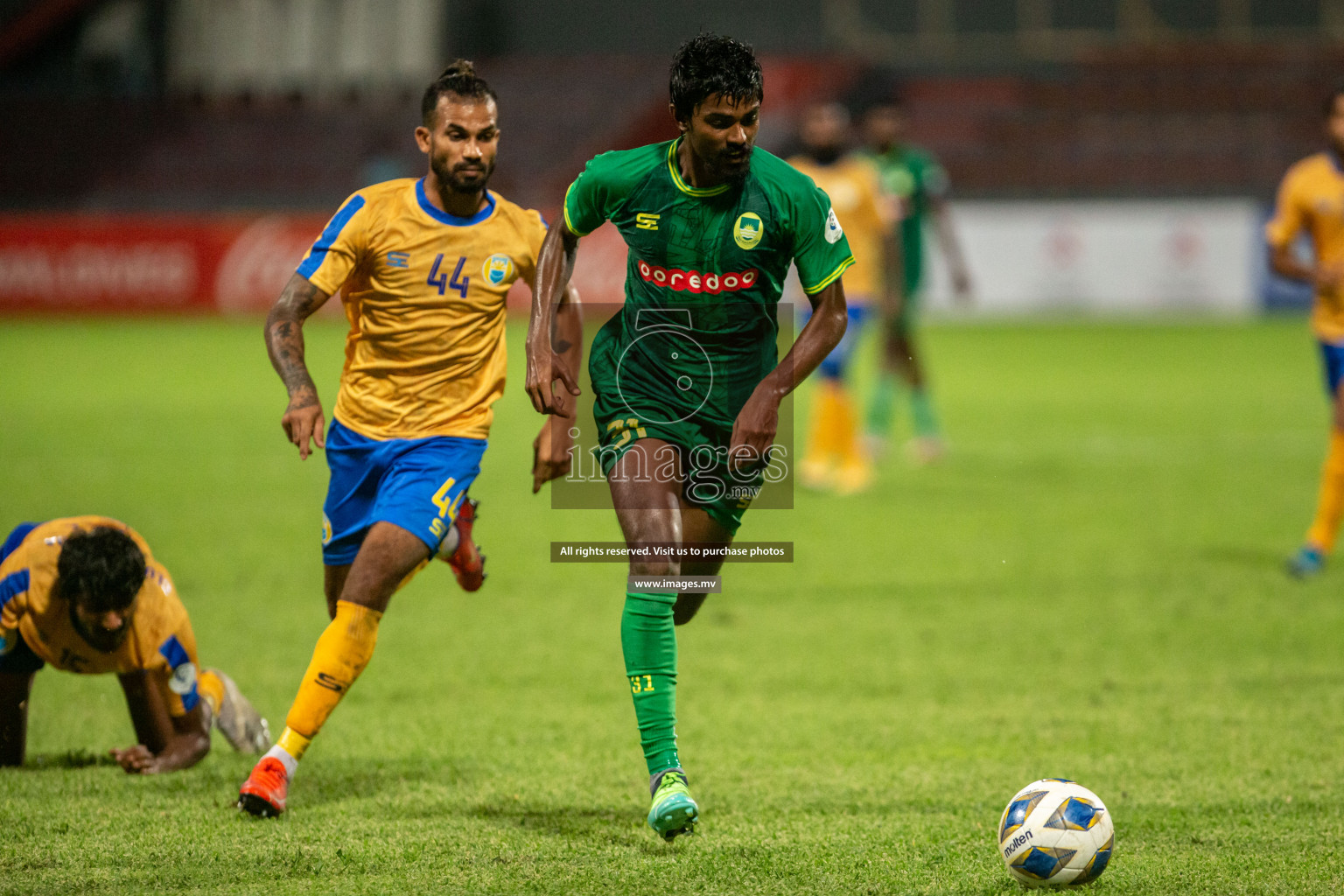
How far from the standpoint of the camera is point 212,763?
5117mm

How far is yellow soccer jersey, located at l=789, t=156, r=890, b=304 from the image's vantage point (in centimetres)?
1059

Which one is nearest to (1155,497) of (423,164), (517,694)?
(517,694)

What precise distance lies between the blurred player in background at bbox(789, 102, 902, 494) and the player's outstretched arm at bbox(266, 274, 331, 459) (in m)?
6.18

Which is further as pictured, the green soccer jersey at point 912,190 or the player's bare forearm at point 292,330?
the green soccer jersey at point 912,190

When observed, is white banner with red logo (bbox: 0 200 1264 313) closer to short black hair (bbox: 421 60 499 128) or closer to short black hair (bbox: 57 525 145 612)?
short black hair (bbox: 421 60 499 128)

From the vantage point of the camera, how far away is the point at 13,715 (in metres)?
4.96

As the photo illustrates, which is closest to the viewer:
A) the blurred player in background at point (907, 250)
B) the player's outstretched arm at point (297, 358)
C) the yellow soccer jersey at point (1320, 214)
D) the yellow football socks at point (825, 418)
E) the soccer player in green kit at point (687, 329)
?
the soccer player in green kit at point (687, 329)

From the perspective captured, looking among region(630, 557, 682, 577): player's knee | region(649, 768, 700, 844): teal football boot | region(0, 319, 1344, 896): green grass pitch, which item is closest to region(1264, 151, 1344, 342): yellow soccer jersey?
region(0, 319, 1344, 896): green grass pitch

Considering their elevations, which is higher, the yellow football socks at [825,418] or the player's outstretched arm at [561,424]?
the player's outstretched arm at [561,424]

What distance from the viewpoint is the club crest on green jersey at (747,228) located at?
4270 millimetres

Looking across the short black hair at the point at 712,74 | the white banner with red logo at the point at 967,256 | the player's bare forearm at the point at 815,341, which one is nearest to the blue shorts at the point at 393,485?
the player's bare forearm at the point at 815,341

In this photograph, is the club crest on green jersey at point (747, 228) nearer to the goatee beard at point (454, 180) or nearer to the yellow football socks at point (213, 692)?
the goatee beard at point (454, 180)

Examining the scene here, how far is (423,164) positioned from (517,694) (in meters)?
23.6

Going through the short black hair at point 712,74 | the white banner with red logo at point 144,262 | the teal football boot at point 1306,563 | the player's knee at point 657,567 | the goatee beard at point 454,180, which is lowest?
the white banner with red logo at point 144,262
